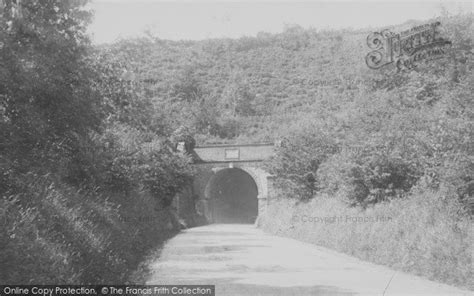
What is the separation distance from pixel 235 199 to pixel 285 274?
3400 cm

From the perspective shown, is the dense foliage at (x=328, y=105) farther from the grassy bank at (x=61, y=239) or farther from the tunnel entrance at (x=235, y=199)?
the grassy bank at (x=61, y=239)

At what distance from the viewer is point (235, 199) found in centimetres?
4322

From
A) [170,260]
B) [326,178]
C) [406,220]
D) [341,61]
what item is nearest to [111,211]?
[170,260]

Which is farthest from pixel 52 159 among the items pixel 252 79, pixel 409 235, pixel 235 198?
pixel 252 79

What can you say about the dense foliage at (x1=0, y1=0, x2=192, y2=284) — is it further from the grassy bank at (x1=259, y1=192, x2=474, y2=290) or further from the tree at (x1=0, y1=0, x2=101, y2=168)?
the grassy bank at (x1=259, y1=192, x2=474, y2=290)

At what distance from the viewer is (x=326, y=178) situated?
18547mm

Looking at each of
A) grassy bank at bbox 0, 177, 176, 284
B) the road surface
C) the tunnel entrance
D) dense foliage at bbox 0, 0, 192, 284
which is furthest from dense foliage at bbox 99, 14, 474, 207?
grassy bank at bbox 0, 177, 176, 284

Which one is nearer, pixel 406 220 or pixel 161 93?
pixel 406 220

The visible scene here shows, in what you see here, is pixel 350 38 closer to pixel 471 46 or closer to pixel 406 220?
pixel 471 46

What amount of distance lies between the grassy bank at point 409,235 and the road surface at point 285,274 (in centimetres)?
30

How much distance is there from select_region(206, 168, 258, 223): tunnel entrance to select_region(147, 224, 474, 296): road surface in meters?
25.2

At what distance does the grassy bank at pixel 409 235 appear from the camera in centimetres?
840

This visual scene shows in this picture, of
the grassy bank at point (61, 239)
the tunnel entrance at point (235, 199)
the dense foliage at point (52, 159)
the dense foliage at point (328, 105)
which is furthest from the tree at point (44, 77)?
the tunnel entrance at point (235, 199)

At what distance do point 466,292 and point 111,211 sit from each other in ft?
23.3
